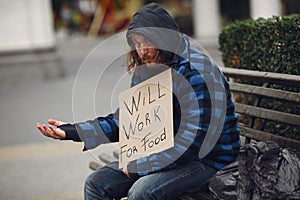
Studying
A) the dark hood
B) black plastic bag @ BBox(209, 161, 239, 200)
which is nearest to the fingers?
the dark hood

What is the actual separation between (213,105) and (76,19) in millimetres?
31275

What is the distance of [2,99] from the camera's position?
42.2ft

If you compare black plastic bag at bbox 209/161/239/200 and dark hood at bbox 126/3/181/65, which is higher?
dark hood at bbox 126/3/181/65

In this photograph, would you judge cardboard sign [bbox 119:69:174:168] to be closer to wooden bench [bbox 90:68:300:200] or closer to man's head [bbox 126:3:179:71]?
man's head [bbox 126:3:179:71]

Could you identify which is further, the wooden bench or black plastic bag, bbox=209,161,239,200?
the wooden bench

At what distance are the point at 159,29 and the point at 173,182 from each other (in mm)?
776

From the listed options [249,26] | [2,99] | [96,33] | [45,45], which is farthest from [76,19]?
[249,26]

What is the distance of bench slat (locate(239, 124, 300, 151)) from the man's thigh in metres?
0.60

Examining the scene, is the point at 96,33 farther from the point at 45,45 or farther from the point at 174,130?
the point at 174,130

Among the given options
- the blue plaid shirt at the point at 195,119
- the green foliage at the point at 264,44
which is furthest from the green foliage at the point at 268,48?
the blue plaid shirt at the point at 195,119

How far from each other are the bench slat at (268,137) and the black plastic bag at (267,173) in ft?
2.09

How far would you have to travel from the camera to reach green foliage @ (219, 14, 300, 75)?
511 centimetres

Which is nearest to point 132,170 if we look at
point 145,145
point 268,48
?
point 145,145

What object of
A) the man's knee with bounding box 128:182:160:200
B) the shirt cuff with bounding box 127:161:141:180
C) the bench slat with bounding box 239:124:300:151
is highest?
the shirt cuff with bounding box 127:161:141:180
